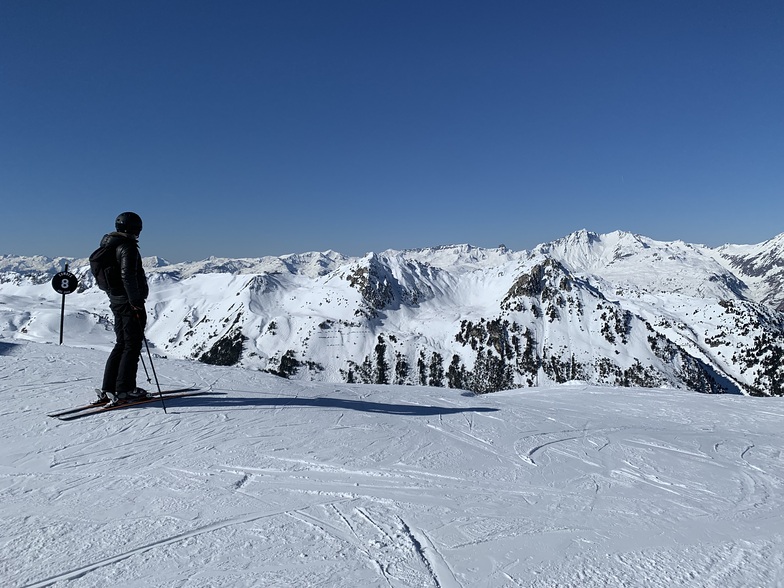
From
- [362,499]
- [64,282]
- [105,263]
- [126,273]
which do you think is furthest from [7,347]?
[362,499]

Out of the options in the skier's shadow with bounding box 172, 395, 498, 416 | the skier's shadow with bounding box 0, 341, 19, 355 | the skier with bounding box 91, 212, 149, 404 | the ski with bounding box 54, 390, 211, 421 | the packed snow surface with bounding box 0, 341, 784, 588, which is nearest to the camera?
the packed snow surface with bounding box 0, 341, 784, 588

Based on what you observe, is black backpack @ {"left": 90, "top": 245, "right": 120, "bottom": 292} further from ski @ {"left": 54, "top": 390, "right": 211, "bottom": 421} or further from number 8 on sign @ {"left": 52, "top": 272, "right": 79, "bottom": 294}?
number 8 on sign @ {"left": 52, "top": 272, "right": 79, "bottom": 294}

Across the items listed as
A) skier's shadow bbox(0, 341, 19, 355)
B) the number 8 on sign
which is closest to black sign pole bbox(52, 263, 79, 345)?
the number 8 on sign

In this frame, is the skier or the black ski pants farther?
the black ski pants

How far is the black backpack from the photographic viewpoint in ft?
27.5

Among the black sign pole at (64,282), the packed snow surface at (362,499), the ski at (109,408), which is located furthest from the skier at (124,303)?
the black sign pole at (64,282)

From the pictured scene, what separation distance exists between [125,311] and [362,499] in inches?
262

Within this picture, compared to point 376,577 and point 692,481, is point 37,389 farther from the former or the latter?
point 692,481

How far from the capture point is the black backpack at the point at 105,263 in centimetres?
839

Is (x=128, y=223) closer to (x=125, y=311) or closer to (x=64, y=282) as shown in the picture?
(x=125, y=311)

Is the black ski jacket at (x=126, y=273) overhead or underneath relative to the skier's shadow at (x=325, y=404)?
overhead

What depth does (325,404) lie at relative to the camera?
35.5ft

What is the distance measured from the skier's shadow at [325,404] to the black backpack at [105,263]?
3215mm

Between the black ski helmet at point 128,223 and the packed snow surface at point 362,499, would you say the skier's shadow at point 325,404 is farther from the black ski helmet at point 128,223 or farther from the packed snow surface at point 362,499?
the black ski helmet at point 128,223
